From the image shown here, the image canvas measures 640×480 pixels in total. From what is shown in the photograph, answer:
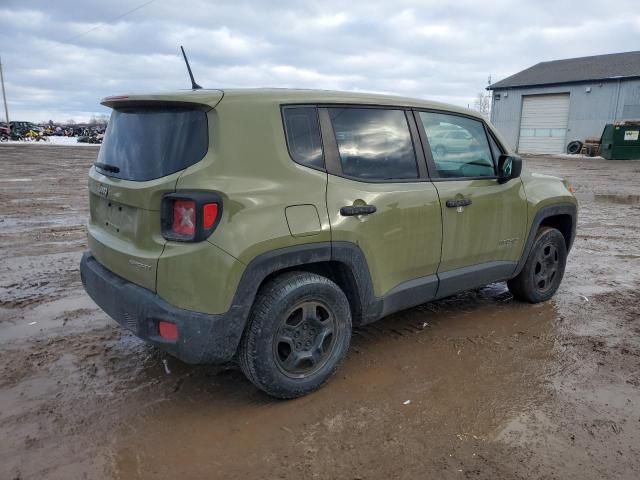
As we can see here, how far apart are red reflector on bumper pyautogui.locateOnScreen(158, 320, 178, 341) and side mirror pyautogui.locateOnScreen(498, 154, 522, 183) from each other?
2.80 metres

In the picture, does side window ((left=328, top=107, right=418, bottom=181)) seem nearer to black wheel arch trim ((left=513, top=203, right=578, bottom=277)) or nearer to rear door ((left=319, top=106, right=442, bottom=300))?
rear door ((left=319, top=106, right=442, bottom=300))

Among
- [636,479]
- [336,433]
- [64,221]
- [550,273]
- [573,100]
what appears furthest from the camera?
[573,100]

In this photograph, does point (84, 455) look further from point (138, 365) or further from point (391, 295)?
point (391, 295)

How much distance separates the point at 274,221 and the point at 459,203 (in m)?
1.60

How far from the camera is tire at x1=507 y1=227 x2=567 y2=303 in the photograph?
4.58 metres

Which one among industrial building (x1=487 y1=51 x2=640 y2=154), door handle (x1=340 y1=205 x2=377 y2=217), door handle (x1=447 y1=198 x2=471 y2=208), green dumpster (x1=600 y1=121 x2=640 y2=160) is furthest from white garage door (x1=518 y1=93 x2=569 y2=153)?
door handle (x1=340 y1=205 x2=377 y2=217)

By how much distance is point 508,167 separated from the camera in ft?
13.2

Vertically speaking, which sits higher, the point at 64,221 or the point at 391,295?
the point at 391,295

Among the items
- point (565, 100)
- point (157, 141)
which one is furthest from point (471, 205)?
point (565, 100)

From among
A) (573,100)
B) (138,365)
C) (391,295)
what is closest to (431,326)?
(391,295)

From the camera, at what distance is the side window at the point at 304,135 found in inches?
117

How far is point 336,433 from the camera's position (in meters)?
2.76

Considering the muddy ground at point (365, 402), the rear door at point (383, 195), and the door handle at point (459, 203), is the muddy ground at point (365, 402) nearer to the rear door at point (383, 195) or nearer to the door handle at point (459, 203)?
the rear door at point (383, 195)

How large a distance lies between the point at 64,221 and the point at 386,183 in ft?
23.0
